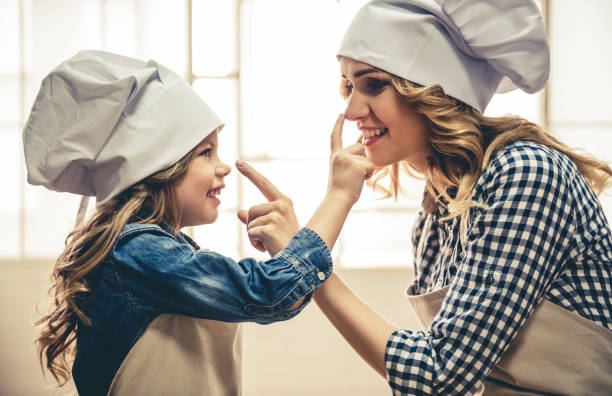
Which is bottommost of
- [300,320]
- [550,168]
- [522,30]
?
[300,320]

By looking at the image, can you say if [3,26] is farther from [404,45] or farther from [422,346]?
[422,346]

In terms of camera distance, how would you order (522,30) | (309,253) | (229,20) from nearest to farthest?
(309,253) < (522,30) < (229,20)

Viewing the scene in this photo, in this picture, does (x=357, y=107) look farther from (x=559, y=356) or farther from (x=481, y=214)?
(x=559, y=356)

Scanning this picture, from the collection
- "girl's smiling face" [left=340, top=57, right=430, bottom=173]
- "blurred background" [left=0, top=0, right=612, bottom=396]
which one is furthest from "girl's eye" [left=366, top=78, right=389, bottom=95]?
"blurred background" [left=0, top=0, right=612, bottom=396]

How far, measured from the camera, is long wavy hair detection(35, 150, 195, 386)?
89cm

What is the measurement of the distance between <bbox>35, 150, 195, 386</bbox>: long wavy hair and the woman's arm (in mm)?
308

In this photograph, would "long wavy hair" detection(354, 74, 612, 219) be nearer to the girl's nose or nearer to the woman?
the woman

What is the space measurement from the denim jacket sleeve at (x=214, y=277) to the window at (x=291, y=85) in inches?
56.4

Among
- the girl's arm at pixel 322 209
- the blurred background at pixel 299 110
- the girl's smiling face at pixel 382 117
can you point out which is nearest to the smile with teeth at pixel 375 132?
the girl's smiling face at pixel 382 117

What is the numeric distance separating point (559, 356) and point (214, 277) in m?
0.57

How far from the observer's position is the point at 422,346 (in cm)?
89

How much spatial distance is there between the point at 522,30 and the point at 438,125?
23cm

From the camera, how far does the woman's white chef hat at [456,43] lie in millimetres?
1019

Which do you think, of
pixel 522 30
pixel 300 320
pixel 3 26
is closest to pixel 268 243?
pixel 522 30
